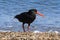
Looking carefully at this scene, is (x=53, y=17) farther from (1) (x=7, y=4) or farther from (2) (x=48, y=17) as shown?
(1) (x=7, y=4)

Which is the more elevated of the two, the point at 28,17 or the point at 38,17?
the point at 28,17

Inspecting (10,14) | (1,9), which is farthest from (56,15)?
(1,9)

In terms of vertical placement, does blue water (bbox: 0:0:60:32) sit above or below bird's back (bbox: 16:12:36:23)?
below

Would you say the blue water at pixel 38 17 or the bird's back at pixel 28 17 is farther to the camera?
the blue water at pixel 38 17

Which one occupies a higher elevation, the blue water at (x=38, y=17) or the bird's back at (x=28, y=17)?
the bird's back at (x=28, y=17)

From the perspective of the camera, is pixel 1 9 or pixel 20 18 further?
pixel 1 9

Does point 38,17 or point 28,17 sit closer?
point 28,17

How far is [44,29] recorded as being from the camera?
10.6 metres

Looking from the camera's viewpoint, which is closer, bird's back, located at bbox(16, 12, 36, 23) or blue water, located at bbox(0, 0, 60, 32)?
bird's back, located at bbox(16, 12, 36, 23)

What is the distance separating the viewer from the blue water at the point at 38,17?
10845 millimetres

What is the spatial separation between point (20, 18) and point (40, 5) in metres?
6.31

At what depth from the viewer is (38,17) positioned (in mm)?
12523

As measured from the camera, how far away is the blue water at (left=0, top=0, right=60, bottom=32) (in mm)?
10845

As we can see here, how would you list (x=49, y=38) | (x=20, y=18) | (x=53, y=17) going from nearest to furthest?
(x=49, y=38), (x=20, y=18), (x=53, y=17)
